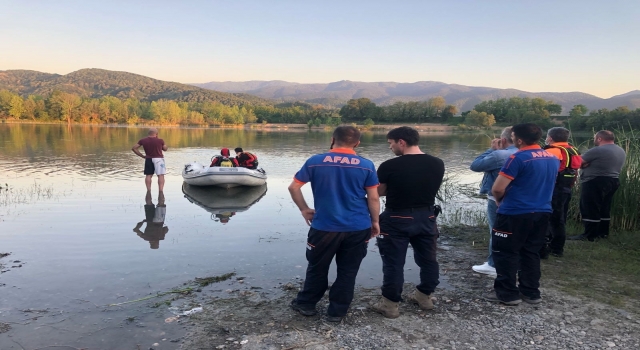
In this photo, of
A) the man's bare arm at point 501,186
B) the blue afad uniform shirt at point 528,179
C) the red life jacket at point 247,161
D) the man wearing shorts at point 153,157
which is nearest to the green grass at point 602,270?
the blue afad uniform shirt at point 528,179

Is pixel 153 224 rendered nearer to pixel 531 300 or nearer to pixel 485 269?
pixel 485 269

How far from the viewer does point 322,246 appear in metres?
3.90

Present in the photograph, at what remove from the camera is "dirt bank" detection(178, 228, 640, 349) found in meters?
3.57

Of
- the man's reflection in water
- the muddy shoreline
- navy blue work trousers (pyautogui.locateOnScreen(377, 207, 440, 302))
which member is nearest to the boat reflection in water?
the man's reflection in water

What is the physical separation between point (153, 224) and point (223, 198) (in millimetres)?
3705

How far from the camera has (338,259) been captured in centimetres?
403

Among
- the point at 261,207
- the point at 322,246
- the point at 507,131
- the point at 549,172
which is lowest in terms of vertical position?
the point at 261,207

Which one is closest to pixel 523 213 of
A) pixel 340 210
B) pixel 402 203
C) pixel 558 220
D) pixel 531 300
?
pixel 531 300

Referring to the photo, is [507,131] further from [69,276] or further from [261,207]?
[261,207]

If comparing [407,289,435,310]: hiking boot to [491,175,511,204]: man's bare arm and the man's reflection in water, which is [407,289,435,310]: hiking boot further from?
the man's reflection in water

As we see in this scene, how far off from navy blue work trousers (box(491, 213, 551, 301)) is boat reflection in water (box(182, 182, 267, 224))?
6.03 metres

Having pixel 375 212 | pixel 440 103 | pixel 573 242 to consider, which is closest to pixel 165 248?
pixel 375 212

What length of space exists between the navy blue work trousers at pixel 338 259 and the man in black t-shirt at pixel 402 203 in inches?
11.0

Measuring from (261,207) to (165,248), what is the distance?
419cm
